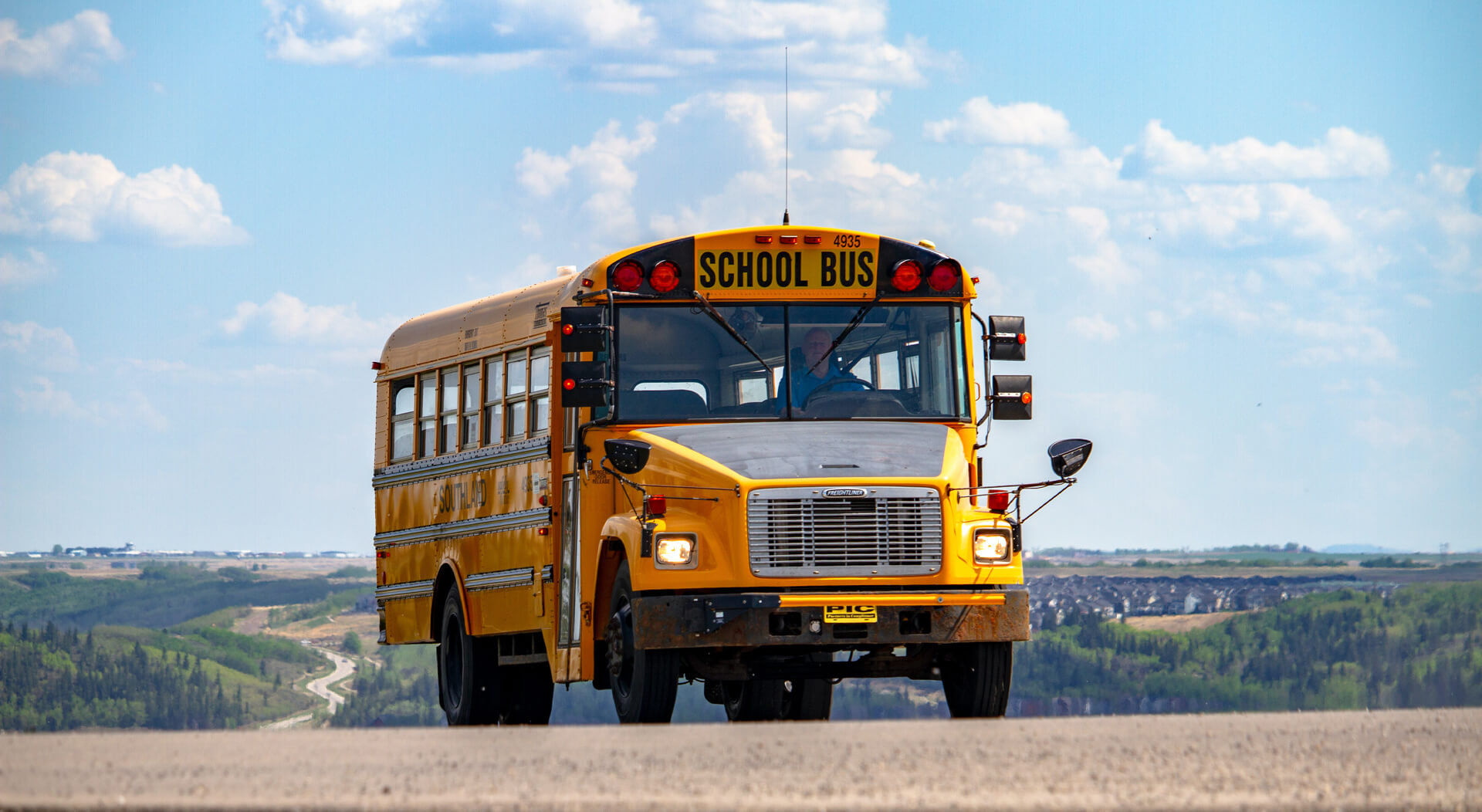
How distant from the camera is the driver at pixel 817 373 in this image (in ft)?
42.3

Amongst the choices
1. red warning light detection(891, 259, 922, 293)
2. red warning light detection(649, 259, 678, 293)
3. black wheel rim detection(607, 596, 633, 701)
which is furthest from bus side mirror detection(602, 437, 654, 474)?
red warning light detection(891, 259, 922, 293)

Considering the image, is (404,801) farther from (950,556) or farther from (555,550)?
(555,550)

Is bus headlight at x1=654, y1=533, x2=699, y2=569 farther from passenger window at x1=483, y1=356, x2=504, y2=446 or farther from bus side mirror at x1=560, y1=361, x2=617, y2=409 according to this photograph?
passenger window at x1=483, y1=356, x2=504, y2=446

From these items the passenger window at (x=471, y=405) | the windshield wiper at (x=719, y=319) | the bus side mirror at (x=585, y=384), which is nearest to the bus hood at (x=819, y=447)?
the bus side mirror at (x=585, y=384)

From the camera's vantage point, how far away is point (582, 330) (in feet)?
40.6

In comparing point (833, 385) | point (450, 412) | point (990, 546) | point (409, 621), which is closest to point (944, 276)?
point (833, 385)

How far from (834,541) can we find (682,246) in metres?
2.36

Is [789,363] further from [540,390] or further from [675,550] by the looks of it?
[540,390]

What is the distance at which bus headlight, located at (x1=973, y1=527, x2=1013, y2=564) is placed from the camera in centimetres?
1194

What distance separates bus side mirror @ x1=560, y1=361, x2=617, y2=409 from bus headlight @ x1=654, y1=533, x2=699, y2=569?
1114mm

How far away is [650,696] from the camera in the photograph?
465 inches

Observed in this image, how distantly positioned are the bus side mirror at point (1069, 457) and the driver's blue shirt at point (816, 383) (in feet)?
4.36

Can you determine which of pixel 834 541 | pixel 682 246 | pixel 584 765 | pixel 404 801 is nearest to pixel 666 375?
pixel 682 246

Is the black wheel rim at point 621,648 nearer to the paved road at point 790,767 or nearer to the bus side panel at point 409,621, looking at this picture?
the paved road at point 790,767
